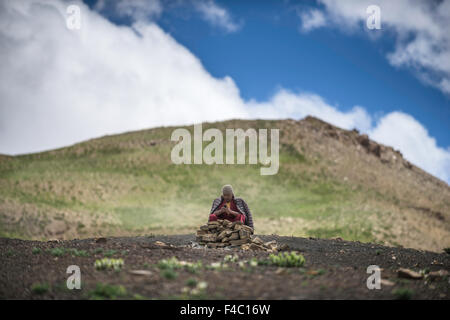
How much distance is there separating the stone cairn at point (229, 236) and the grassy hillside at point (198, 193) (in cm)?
1900

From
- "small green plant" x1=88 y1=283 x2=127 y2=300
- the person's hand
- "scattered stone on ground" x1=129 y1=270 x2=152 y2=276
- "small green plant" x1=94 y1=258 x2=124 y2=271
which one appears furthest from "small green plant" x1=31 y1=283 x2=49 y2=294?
the person's hand

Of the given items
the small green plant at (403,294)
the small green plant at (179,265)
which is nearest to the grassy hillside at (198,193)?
the small green plant at (179,265)

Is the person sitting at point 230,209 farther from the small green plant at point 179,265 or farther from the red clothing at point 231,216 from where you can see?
the small green plant at point 179,265

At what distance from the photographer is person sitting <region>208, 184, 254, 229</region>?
47.4ft

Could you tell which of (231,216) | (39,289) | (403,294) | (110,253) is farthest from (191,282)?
(231,216)

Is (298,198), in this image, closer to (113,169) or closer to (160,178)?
(160,178)

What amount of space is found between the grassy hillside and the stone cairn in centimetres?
1900

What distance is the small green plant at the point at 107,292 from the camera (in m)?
7.24

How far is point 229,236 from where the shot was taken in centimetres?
1392

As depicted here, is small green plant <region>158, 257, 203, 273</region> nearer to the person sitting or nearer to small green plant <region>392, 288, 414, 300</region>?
small green plant <region>392, 288, 414, 300</region>

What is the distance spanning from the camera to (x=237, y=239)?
45.3 feet

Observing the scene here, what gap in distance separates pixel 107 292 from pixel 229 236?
23.0 ft

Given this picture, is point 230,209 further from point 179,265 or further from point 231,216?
point 179,265
